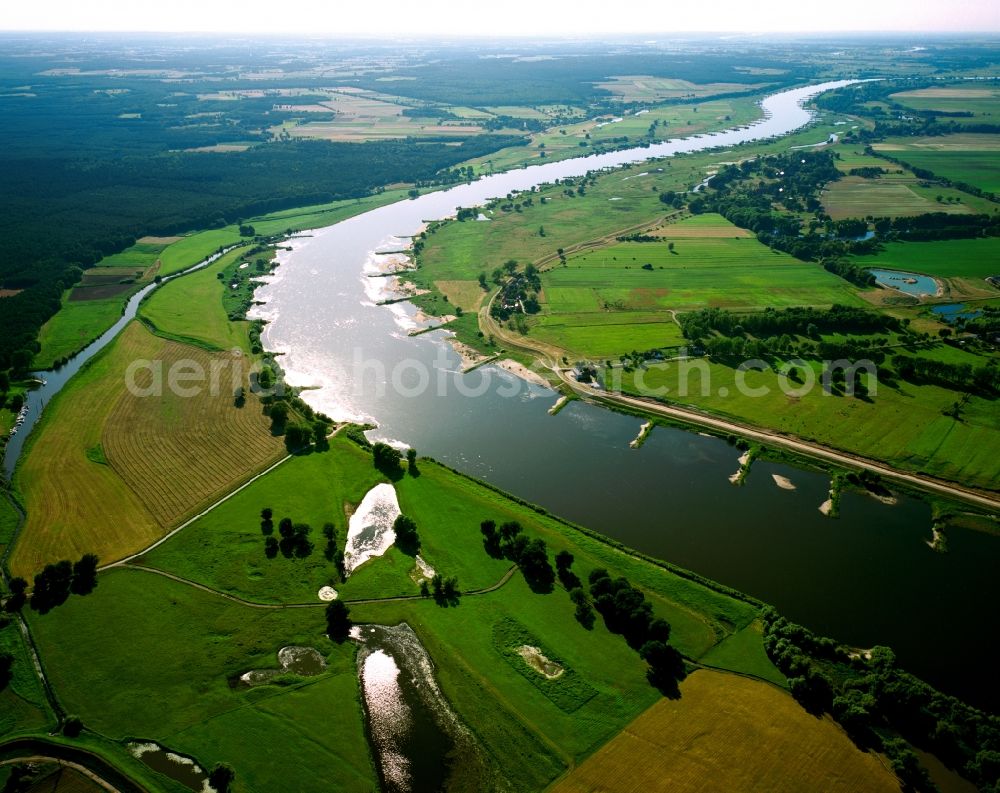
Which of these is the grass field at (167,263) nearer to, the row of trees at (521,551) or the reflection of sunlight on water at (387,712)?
the row of trees at (521,551)

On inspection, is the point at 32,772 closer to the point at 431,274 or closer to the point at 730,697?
the point at 730,697

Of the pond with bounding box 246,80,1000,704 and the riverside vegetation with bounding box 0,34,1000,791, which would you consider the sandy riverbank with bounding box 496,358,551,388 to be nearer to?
the pond with bounding box 246,80,1000,704

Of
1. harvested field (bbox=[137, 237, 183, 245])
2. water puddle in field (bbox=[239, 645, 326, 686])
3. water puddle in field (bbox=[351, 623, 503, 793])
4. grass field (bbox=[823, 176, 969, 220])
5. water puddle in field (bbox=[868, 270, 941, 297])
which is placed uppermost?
grass field (bbox=[823, 176, 969, 220])

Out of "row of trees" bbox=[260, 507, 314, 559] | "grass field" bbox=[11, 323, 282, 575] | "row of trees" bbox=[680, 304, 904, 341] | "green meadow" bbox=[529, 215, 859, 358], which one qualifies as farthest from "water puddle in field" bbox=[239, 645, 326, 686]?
"row of trees" bbox=[680, 304, 904, 341]

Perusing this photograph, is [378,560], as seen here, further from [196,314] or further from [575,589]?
[196,314]

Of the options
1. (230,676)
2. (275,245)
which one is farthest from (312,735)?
(275,245)

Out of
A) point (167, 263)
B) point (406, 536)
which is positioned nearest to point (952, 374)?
point (406, 536)

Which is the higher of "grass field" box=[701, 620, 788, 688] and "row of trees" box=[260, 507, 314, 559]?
"row of trees" box=[260, 507, 314, 559]
